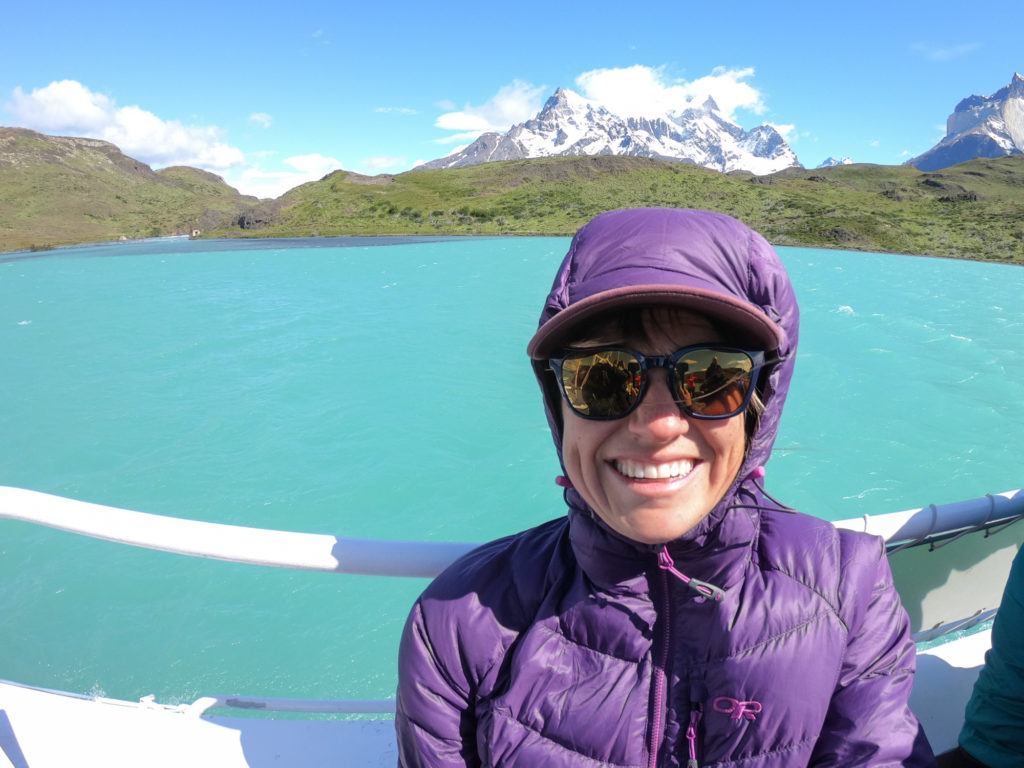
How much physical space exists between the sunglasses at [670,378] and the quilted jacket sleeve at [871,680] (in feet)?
1.55

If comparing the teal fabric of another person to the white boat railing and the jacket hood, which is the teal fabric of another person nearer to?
the white boat railing

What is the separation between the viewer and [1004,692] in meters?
1.35

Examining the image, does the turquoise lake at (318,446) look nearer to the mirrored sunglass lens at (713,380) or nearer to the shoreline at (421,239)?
the mirrored sunglass lens at (713,380)

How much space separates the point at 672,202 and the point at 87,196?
10157cm

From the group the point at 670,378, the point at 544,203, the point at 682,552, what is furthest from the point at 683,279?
the point at 544,203

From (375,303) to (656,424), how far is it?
67.9 ft

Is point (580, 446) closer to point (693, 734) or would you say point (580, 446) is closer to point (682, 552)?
point (682, 552)

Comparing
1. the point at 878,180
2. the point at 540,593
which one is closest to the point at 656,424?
the point at 540,593

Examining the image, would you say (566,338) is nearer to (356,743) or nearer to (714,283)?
(714,283)

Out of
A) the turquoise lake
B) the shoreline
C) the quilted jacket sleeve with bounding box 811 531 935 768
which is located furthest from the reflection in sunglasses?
the shoreline

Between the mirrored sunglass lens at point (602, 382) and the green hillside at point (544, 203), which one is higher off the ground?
the green hillside at point (544, 203)

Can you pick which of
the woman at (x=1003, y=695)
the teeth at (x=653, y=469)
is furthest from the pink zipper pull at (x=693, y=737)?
the woman at (x=1003, y=695)

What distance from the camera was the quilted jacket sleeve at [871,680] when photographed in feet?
3.64

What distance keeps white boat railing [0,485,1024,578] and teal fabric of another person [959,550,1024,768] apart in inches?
10.2
